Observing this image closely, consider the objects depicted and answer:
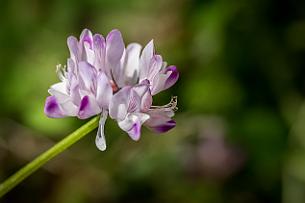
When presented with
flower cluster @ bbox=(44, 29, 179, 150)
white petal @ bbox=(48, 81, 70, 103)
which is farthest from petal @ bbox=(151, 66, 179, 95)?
white petal @ bbox=(48, 81, 70, 103)

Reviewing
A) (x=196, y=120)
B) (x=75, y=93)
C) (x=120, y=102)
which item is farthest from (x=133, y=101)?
(x=196, y=120)

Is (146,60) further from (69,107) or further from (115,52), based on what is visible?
(69,107)

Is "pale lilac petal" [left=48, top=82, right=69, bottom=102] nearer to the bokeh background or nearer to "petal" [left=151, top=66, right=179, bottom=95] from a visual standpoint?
"petal" [left=151, top=66, right=179, bottom=95]

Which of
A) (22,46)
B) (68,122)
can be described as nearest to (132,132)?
(68,122)

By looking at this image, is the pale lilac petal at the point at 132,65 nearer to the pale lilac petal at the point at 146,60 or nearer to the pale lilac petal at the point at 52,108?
the pale lilac petal at the point at 146,60

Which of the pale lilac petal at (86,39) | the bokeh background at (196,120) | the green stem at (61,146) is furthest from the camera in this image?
the bokeh background at (196,120)

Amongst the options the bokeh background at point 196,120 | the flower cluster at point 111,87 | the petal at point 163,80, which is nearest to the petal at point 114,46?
the flower cluster at point 111,87
